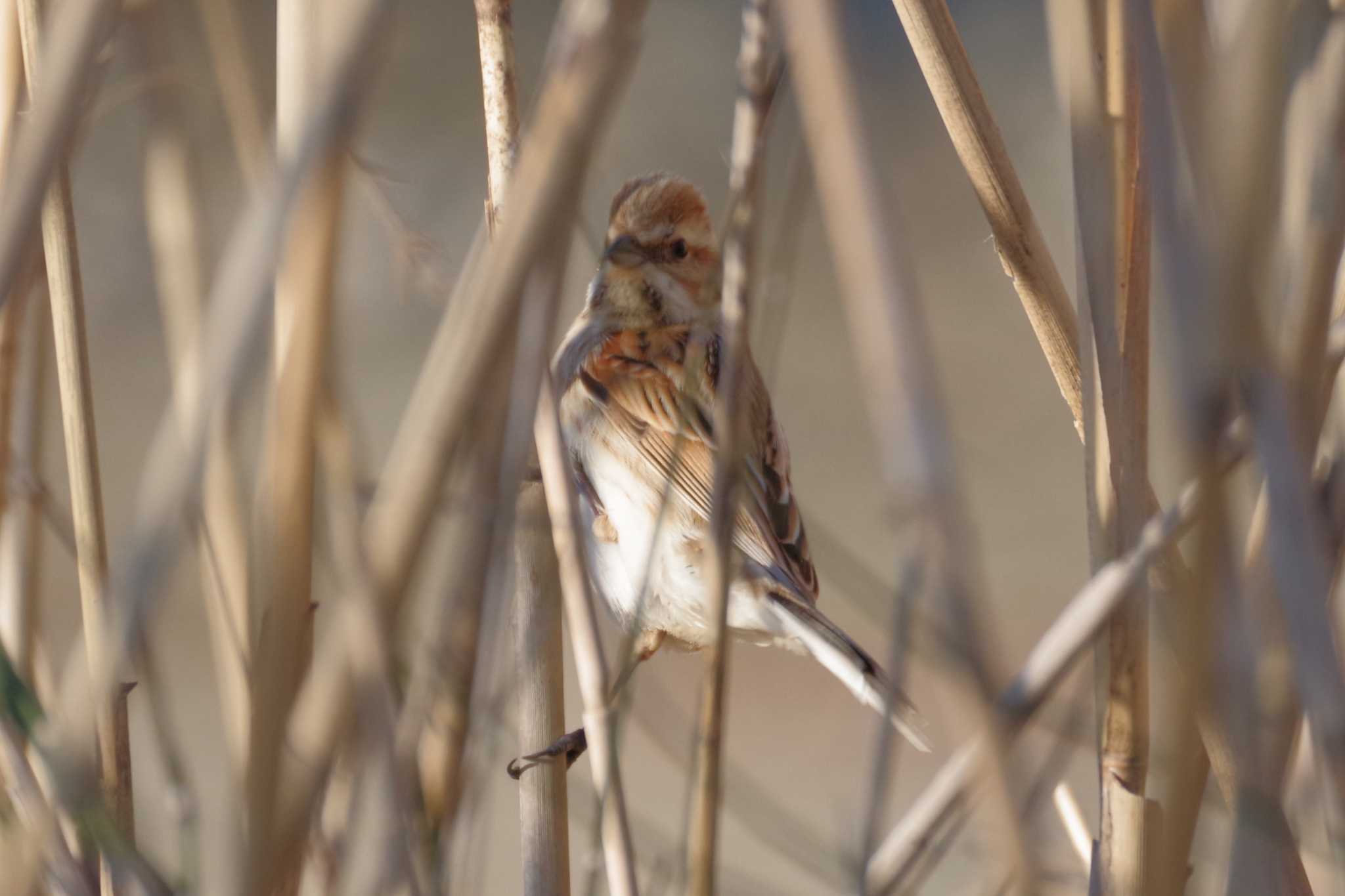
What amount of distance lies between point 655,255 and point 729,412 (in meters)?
1.64

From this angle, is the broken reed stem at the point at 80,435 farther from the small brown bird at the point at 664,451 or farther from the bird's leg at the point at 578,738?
the small brown bird at the point at 664,451

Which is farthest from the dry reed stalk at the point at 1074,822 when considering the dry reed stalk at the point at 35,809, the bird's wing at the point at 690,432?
the dry reed stalk at the point at 35,809

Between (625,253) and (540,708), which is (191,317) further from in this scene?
(625,253)

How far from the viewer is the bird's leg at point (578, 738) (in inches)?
47.4

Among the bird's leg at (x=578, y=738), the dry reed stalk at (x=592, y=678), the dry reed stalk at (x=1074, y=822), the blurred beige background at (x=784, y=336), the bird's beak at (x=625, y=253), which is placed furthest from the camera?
the blurred beige background at (x=784, y=336)

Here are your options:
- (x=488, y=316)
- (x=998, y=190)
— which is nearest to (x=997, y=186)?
(x=998, y=190)

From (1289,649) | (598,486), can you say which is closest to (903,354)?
(1289,649)

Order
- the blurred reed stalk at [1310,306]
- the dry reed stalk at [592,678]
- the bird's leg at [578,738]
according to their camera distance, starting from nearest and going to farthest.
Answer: the blurred reed stalk at [1310,306]
the bird's leg at [578,738]
the dry reed stalk at [592,678]

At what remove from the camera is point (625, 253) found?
271 cm

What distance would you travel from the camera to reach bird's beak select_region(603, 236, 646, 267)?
8.87 ft

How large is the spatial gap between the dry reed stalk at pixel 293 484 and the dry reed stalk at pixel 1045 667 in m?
0.45

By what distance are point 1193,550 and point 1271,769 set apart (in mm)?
203

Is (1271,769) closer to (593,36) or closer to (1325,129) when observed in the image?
(1325,129)

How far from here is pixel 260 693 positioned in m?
0.88
